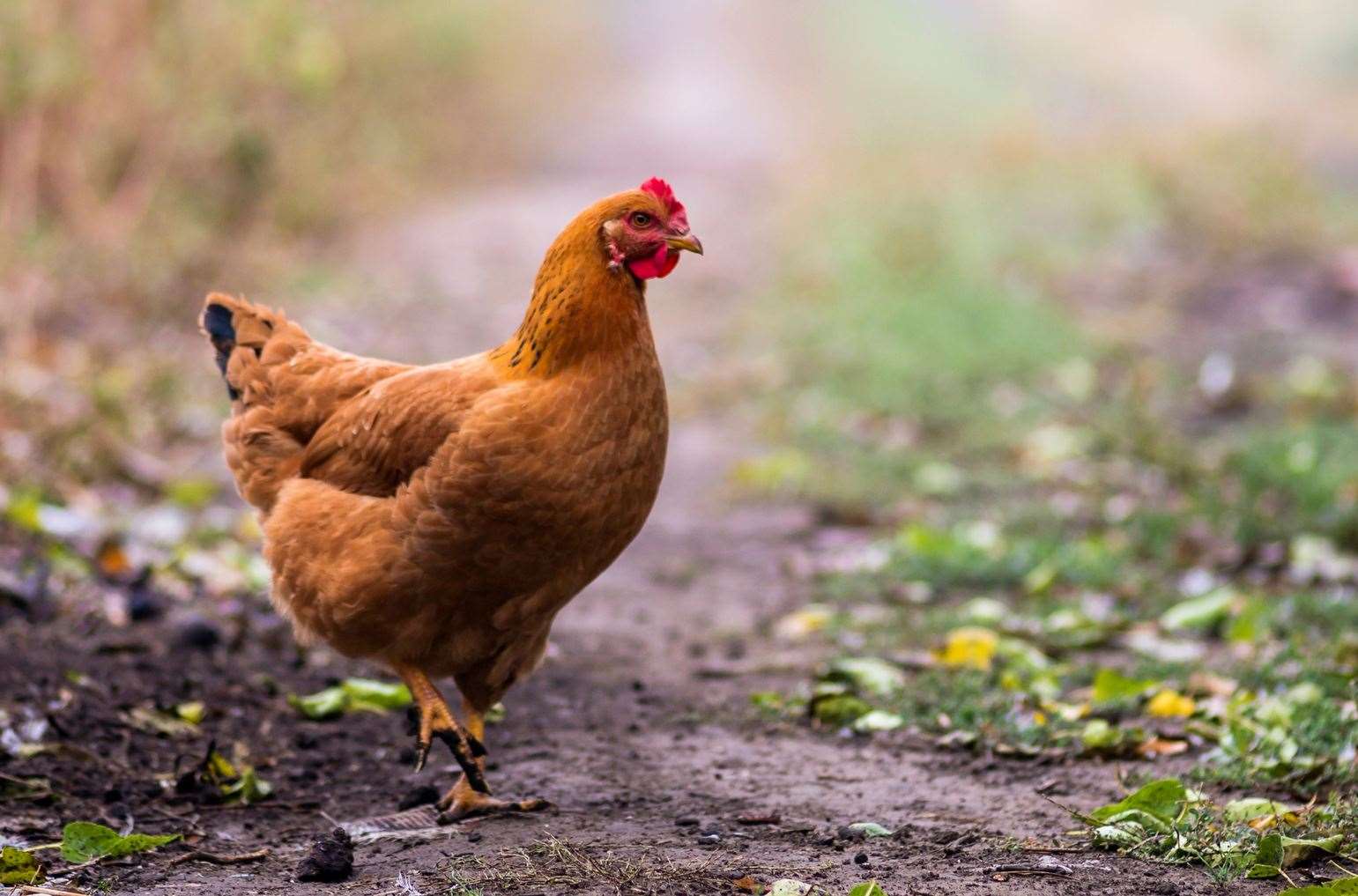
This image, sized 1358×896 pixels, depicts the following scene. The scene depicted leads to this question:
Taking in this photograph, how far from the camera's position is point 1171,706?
13.5ft

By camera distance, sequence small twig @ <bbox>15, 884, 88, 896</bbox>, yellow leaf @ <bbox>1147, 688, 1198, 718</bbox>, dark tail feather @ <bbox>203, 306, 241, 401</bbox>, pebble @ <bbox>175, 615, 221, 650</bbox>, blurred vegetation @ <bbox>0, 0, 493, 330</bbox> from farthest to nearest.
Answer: blurred vegetation @ <bbox>0, 0, 493, 330</bbox> < pebble @ <bbox>175, 615, 221, 650</bbox> < dark tail feather @ <bbox>203, 306, 241, 401</bbox> < yellow leaf @ <bbox>1147, 688, 1198, 718</bbox> < small twig @ <bbox>15, 884, 88, 896</bbox>

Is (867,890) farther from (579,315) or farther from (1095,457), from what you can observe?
(1095,457)

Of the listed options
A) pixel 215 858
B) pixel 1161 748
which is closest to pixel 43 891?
pixel 215 858

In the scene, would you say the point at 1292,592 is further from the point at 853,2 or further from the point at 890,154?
the point at 853,2

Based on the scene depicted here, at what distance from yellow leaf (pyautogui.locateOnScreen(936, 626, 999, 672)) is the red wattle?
1.82 meters

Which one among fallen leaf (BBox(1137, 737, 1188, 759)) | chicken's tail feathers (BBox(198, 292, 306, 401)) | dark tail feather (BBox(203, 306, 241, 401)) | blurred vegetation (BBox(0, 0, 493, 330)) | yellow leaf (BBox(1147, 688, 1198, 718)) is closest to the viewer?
fallen leaf (BBox(1137, 737, 1188, 759))

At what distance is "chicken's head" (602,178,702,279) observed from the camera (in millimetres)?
3576

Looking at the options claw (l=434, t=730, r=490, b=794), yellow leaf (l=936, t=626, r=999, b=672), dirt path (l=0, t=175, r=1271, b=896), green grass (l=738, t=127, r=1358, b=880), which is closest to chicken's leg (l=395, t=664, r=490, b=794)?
claw (l=434, t=730, r=490, b=794)

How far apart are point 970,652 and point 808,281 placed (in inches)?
349

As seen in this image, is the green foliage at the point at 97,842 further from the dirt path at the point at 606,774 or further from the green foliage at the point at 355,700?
the green foliage at the point at 355,700

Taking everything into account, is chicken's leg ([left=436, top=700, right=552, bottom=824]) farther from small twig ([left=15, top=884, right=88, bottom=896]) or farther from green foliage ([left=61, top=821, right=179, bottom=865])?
small twig ([left=15, top=884, right=88, bottom=896])

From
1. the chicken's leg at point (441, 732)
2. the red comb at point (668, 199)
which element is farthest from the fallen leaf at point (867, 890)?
the red comb at point (668, 199)

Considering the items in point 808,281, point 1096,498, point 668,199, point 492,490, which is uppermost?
point 808,281

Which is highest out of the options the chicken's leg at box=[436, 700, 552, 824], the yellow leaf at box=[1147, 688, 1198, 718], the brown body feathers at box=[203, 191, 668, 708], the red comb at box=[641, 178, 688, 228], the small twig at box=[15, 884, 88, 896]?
the red comb at box=[641, 178, 688, 228]
